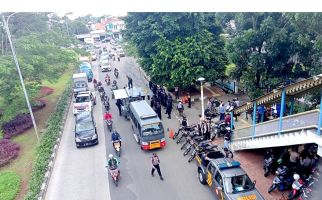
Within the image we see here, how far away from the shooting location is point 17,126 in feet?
70.2

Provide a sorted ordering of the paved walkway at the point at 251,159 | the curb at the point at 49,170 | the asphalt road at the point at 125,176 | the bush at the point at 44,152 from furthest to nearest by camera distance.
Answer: the bush at the point at 44,152 < the curb at the point at 49,170 < the asphalt road at the point at 125,176 < the paved walkway at the point at 251,159

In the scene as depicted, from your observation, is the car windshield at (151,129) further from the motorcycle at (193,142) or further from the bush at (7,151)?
the bush at (7,151)

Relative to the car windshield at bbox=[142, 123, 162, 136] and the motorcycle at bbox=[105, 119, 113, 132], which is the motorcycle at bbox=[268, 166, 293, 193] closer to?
the car windshield at bbox=[142, 123, 162, 136]

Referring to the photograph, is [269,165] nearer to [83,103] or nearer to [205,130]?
[205,130]

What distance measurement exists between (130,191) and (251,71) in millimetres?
10797

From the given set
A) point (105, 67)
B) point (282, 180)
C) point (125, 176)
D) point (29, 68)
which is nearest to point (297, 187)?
point (282, 180)

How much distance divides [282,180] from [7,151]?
14962 mm

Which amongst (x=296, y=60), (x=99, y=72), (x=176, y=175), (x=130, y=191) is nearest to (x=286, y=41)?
(x=296, y=60)

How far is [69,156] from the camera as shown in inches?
641

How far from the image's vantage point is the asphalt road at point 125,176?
12.2m

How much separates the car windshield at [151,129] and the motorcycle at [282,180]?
622 centimetres

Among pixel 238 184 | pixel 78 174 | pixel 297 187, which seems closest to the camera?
pixel 297 187

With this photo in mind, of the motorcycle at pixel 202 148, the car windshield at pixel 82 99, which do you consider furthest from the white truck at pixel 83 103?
the motorcycle at pixel 202 148

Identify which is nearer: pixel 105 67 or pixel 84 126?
pixel 84 126
